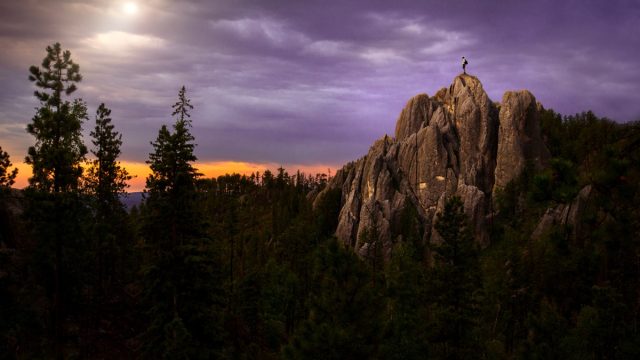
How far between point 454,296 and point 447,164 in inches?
4091

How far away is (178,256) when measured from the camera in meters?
27.7

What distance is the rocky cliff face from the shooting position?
406 feet

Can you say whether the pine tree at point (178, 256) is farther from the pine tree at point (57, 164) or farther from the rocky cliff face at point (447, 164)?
the rocky cliff face at point (447, 164)

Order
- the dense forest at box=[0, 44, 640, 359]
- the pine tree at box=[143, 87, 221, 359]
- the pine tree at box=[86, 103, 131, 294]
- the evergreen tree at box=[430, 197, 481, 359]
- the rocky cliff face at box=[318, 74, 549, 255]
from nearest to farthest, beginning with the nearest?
the dense forest at box=[0, 44, 640, 359], the pine tree at box=[143, 87, 221, 359], the evergreen tree at box=[430, 197, 481, 359], the pine tree at box=[86, 103, 131, 294], the rocky cliff face at box=[318, 74, 549, 255]

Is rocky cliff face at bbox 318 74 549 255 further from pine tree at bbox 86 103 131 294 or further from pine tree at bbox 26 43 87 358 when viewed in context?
pine tree at bbox 26 43 87 358

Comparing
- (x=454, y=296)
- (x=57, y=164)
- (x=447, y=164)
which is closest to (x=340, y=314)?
(x=454, y=296)

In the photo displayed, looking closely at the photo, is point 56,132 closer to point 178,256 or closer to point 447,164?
point 178,256

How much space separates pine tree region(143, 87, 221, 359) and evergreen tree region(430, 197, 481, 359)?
44.4ft

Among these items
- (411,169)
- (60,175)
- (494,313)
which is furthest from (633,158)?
(411,169)

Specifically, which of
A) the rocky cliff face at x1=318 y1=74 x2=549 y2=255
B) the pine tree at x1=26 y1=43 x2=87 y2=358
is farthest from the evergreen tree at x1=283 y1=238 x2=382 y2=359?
the rocky cliff face at x1=318 y1=74 x2=549 y2=255

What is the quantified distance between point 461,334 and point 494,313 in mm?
32028

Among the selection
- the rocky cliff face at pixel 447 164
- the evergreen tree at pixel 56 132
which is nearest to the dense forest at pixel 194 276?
the evergreen tree at pixel 56 132

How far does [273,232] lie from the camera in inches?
5699

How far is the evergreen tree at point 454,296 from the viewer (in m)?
30.0
